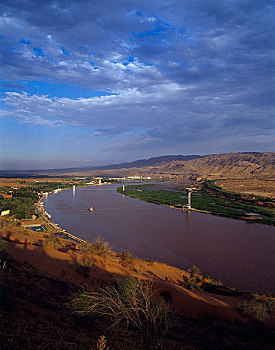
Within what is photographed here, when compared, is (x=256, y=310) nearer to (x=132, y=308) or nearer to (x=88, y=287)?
(x=132, y=308)

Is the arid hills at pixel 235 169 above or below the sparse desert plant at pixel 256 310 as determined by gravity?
above

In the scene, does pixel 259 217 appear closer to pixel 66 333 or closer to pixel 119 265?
pixel 119 265

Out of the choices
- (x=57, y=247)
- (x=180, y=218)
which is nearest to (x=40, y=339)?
(x=57, y=247)

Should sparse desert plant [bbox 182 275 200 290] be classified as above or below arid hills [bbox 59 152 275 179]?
below

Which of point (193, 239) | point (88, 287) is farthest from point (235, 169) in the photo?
point (88, 287)

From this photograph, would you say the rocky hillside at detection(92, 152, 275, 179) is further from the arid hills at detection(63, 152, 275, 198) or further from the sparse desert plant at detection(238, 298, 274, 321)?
the sparse desert plant at detection(238, 298, 274, 321)

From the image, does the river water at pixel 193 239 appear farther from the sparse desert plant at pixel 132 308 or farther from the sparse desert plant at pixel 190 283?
the sparse desert plant at pixel 132 308

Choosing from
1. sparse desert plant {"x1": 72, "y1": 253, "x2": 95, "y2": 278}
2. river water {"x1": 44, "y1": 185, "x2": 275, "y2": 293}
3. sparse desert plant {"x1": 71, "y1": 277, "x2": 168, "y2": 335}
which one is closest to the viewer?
sparse desert plant {"x1": 71, "y1": 277, "x2": 168, "y2": 335}

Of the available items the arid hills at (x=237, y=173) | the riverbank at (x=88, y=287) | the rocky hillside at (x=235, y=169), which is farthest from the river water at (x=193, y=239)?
the rocky hillside at (x=235, y=169)

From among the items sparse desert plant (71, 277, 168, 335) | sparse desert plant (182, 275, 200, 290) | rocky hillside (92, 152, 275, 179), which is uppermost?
rocky hillside (92, 152, 275, 179)

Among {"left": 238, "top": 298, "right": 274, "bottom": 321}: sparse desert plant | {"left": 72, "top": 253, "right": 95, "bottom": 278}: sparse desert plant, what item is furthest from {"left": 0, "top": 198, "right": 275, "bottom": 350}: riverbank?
{"left": 238, "top": 298, "right": 274, "bottom": 321}: sparse desert plant
